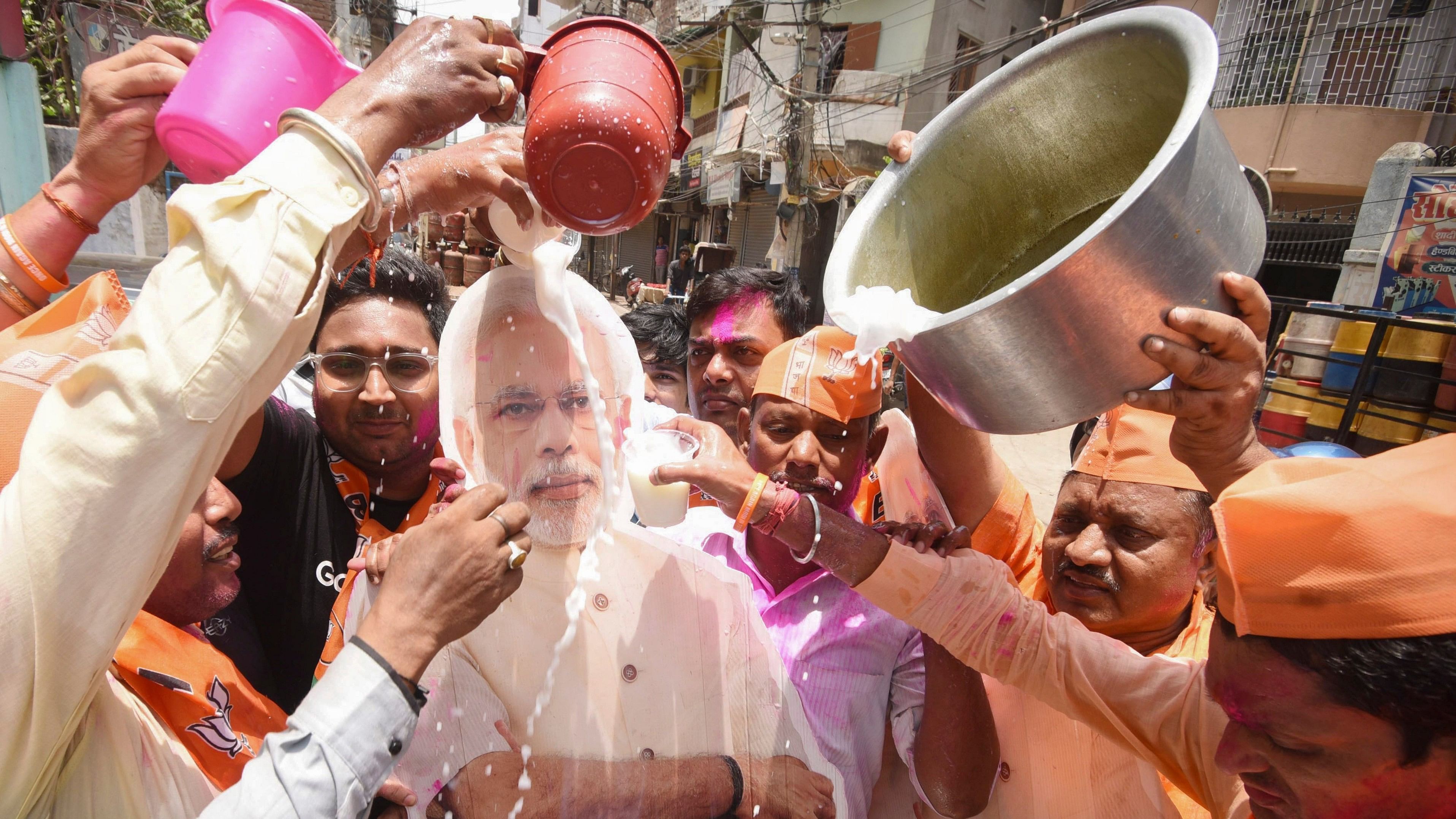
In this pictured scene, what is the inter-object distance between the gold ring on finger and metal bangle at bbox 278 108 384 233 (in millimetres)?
668

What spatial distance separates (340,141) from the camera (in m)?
1.04

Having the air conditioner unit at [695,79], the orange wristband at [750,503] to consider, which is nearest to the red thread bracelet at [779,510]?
the orange wristband at [750,503]

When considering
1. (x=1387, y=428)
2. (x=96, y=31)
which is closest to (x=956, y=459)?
(x=1387, y=428)

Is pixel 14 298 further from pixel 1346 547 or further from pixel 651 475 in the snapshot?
pixel 1346 547

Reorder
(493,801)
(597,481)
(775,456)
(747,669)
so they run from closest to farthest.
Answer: (493,801)
(747,669)
(597,481)
(775,456)

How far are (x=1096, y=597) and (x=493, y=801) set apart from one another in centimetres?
159

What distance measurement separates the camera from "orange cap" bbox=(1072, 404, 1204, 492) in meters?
1.87

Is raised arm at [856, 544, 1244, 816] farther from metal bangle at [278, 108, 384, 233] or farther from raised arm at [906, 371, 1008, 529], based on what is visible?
metal bangle at [278, 108, 384, 233]

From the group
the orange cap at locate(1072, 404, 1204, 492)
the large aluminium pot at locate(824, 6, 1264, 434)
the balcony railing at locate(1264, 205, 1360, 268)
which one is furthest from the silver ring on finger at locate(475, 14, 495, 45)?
the balcony railing at locate(1264, 205, 1360, 268)

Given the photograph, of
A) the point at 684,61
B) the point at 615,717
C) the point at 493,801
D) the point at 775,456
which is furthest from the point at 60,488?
the point at 684,61

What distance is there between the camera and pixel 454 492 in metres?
1.76

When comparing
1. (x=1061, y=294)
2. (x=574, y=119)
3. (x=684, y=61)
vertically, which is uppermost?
(x=574, y=119)

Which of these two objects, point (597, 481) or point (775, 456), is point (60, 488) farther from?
point (775, 456)

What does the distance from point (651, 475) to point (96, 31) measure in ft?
26.5
